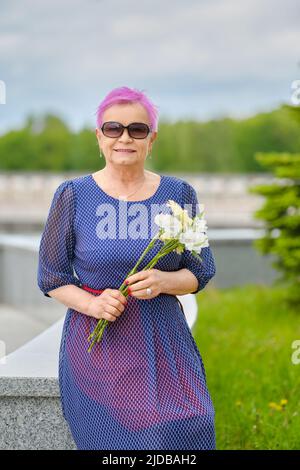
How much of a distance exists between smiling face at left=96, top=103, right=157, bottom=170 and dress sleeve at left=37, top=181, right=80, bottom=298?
201 mm

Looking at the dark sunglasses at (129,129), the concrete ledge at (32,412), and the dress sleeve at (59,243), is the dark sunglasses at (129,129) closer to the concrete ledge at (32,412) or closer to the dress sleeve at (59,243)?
the dress sleeve at (59,243)

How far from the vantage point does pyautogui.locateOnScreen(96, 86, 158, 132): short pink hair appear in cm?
303

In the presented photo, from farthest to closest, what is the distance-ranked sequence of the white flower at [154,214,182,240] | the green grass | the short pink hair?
the green grass < the short pink hair < the white flower at [154,214,182,240]

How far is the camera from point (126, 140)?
3049mm

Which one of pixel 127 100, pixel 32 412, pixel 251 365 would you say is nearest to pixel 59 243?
pixel 127 100

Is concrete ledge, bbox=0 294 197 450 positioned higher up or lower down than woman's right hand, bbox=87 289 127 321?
lower down

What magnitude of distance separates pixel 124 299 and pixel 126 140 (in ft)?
1.84

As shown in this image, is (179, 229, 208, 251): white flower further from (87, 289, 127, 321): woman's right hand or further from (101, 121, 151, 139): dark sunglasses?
(101, 121, 151, 139): dark sunglasses

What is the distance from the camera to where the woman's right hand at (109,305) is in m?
2.94

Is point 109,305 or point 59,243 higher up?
point 59,243

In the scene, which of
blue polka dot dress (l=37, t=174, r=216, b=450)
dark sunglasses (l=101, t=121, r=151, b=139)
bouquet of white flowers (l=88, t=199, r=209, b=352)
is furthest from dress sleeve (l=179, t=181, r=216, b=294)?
dark sunglasses (l=101, t=121, r=151, b=139)

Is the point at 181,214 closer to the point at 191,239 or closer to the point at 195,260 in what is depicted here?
the point at 191,239
